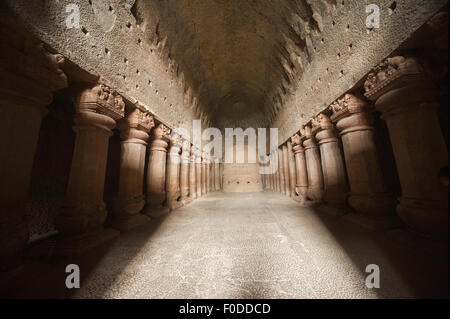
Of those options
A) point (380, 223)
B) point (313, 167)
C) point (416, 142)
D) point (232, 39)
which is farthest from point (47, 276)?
point (232, 39)

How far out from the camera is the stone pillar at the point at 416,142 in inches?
68.4

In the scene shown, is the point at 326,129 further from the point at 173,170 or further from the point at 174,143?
the point at 173,170

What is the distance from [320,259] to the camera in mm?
1686

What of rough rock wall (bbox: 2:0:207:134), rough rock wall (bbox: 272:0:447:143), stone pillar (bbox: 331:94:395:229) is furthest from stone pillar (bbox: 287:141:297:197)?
rough rock wall (bbox: 2:0:207:134)

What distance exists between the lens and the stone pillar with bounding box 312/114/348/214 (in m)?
3.55

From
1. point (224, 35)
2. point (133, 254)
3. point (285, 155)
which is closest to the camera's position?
point (133, 254)

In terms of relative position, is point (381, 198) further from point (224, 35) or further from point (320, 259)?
point (224, 35)

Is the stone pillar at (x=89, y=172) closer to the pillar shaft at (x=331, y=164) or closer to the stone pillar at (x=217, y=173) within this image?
the pillar shaft at (x=331, y=164)

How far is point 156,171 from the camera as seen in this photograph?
4156mm

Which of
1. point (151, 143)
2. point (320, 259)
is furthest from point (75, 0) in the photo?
point (320, 259)

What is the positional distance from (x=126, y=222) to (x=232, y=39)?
7.41m

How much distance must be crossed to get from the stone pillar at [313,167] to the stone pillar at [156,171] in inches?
169

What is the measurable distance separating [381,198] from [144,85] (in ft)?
17.1

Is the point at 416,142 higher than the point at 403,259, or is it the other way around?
the point at 416,142
